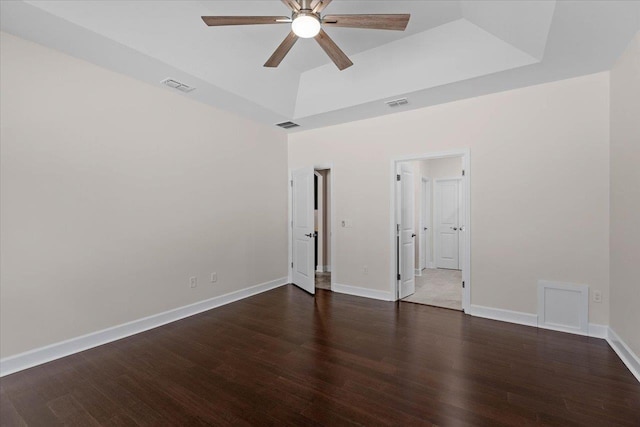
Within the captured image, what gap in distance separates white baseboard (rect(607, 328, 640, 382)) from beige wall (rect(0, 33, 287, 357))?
4478mm

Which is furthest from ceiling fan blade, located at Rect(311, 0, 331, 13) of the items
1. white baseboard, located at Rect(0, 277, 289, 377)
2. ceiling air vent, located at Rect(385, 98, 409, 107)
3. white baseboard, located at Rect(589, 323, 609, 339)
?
white baseboard, located at Rect(589, 323, 609, 339)

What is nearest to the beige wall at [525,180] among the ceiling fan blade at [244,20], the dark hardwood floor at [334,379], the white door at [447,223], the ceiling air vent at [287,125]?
the dark hardwood floor at [334,379]

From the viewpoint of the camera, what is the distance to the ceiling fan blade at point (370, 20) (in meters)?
2.18

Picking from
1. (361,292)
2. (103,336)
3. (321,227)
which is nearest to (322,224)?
(321,227)

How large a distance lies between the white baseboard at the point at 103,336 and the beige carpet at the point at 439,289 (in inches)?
115

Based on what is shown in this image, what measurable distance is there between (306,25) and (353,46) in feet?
5.31

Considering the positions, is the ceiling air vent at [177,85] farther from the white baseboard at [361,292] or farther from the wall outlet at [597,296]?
the wall outlet at [597,296]

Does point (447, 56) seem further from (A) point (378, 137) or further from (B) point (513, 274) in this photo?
(B) point (513, 274)

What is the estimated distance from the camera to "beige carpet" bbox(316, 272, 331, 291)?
5.41 metres

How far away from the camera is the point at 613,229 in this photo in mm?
Answer: 3025

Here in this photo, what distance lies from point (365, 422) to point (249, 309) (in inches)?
102

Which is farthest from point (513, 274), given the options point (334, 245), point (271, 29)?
point (271, 29)

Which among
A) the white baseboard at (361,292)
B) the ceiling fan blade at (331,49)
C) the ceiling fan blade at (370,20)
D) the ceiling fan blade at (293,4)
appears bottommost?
the white baseboard at (361,292)

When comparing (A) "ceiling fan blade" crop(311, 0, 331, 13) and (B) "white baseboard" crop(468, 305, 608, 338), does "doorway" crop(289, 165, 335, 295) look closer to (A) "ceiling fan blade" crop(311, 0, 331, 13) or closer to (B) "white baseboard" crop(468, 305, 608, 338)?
(B) "white baseboard" crop(468, 305, 608, 338)
